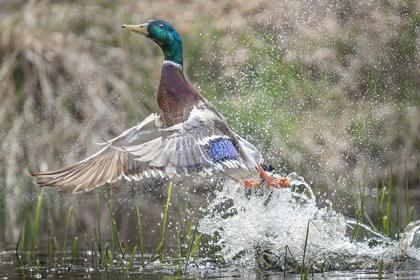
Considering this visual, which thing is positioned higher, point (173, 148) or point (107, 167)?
point (173, 148)

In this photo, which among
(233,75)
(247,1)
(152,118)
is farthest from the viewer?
(247,1)

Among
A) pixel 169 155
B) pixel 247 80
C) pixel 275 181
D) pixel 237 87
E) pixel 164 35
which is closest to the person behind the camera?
pixel 169 155

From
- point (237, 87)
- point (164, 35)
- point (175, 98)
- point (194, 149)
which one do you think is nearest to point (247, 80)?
point (237, 87)

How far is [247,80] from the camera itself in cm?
707

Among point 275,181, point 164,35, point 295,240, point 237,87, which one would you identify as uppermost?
point 164,35

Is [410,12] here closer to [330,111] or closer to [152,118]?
[330,111]

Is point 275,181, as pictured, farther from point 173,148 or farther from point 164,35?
point 164,35

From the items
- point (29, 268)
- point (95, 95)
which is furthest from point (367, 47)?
point (29, 268)

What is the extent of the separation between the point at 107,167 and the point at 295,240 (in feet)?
3.92

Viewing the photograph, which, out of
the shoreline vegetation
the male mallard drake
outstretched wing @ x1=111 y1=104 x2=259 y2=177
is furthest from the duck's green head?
the shoreline vegetation

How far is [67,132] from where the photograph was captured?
6.85 meters

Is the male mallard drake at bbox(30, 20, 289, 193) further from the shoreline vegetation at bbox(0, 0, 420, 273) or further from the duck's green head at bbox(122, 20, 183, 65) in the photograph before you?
the shoreline vegetation at bbox(0, 0, 420, 273)

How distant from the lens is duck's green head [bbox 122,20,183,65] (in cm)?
482

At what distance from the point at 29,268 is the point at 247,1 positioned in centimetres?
415
